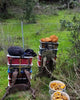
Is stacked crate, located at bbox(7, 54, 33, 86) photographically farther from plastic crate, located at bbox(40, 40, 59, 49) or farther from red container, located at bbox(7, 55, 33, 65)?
plastic crate, located at bbox(40, 40, 59, 49)

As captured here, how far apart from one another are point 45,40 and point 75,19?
56.0 inches

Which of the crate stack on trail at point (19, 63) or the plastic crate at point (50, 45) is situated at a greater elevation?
the plastic crate at point (50, 45)

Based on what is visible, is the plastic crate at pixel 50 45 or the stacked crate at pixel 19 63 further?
the plastic crate at pixel 50 45

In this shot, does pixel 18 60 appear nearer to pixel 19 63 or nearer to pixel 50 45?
pixel 19 63

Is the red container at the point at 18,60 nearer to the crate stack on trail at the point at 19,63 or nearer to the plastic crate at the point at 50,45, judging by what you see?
the crate stack on trail at the point at 19,63

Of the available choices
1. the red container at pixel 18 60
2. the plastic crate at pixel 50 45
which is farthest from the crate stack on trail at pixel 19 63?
the plastic crate at pixel 50 45

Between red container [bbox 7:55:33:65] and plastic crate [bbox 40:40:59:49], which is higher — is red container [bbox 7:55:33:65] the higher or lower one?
the lower one

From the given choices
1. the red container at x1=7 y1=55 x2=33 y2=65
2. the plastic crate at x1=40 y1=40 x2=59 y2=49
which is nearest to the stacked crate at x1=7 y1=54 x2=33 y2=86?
the red container at x1=7 y1=55 x2=33 y2=65

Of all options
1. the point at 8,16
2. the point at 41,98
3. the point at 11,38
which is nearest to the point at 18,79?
the point at 41,98

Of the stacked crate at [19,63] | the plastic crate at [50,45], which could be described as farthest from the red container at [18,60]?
the plastic crate at [50,45]

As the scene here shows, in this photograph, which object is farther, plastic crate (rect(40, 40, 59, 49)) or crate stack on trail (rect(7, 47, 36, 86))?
plastic crate (rect(40, 40, 59, 49))

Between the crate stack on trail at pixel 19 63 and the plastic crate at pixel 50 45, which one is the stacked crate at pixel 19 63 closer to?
the crate stack on trail at pixel 19 63

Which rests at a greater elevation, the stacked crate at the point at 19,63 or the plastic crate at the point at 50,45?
the plastic crate at the point at 50,45

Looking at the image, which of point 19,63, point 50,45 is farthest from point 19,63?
point 50,45
